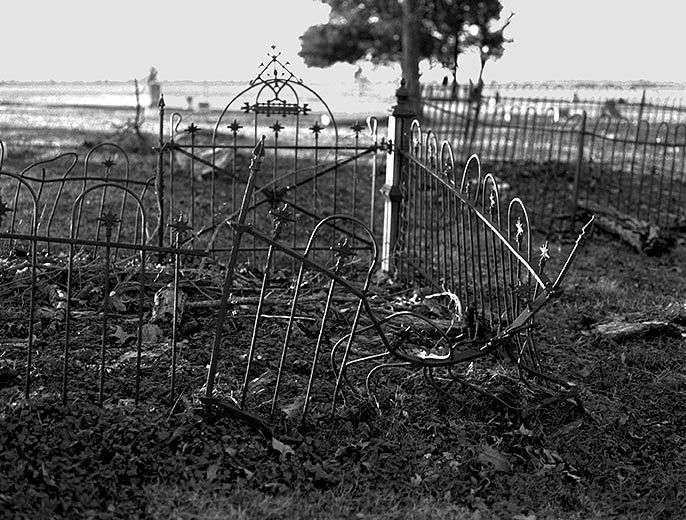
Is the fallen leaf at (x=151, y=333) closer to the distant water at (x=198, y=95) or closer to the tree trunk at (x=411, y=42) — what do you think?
the tree trunk at (x=411, y=42)

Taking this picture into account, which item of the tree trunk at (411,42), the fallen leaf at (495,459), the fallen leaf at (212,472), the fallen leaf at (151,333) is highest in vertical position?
the tree trunk at (411,42)

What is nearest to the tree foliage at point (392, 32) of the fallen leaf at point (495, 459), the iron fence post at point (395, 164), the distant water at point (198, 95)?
the distant water at point (198, 95)

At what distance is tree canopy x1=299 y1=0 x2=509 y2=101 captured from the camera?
18250 mm

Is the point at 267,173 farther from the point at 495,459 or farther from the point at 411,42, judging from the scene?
the point at 495,459

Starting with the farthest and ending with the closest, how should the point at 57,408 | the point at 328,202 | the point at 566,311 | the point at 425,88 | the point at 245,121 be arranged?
the point at 245,121
the point at 425,88
the point at 328,202
the point at 566,311
the point at 57,408

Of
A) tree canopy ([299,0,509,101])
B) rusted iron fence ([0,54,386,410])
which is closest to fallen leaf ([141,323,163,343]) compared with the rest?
rusted iron fence ([0,54,386,410])

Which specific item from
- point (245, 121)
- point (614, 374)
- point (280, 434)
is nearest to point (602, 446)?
point (614, 374)

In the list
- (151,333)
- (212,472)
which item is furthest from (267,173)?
(212,472)

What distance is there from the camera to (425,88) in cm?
1780

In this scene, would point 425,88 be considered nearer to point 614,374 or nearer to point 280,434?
point 614,374

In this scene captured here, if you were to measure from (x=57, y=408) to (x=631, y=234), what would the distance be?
781 centimetres

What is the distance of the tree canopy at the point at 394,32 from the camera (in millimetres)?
18250

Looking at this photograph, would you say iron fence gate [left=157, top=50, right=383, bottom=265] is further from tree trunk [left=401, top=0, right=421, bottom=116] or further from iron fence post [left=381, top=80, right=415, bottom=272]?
tree trunk [left=401, top=0, right=421, bottom=116]

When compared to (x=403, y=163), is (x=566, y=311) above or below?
below
